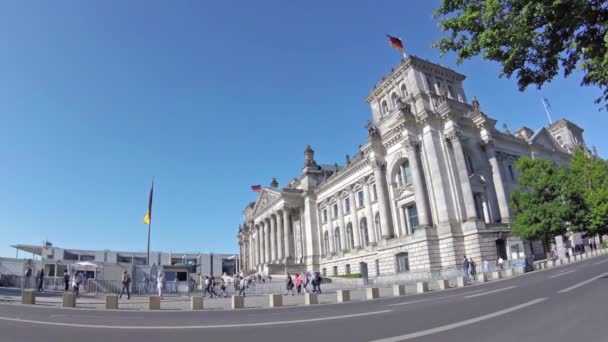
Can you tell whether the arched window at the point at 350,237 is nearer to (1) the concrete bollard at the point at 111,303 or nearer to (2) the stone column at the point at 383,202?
(2) the stone column at the point at 383,202

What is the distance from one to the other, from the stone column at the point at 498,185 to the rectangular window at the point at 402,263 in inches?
440

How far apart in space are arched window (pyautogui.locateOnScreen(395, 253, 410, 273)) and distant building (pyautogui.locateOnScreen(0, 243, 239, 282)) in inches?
904

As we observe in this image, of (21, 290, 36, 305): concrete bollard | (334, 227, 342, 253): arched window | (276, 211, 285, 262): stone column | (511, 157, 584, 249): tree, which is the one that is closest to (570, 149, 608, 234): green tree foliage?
(511, 157, 584, 249): tree

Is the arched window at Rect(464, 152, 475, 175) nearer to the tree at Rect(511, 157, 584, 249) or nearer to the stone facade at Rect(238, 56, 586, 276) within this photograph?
the stone facade at Rect(238, 56, 586, 276)

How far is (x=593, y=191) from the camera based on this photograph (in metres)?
38.3

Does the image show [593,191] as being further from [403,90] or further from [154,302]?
[154,302]

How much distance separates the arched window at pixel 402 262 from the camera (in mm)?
38484

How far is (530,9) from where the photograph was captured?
843cm

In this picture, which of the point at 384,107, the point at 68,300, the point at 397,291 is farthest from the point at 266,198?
the point at 68,300

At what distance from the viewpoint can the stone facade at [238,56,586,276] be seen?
118 ft

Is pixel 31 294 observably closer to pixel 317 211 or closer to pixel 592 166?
pixel 317 211

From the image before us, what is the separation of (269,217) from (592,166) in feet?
168

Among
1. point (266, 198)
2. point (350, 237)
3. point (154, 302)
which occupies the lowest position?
point (154, 302)

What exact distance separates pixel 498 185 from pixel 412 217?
10131 millimetres
